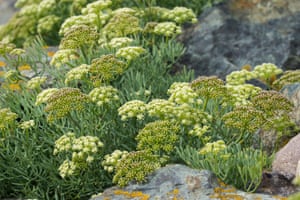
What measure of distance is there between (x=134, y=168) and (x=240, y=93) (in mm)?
1185

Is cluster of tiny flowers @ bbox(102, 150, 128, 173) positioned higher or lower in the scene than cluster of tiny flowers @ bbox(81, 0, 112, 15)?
lower

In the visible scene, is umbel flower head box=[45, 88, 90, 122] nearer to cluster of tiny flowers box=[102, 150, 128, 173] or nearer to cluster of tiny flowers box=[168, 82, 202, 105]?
cluster of tiny flowers box=[102, 150, 128, 173]

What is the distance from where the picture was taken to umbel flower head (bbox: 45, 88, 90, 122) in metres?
4.61

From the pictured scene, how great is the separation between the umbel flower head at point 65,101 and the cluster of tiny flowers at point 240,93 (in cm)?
117

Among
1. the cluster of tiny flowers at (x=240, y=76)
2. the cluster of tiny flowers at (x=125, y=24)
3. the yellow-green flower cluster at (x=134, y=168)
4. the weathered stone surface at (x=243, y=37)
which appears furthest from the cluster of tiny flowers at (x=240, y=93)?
the weathered stone surface at (x=243, y=37)

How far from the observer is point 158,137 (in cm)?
464

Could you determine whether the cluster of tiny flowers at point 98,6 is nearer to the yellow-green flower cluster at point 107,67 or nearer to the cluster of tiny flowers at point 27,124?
the yellow-green flower cluster at point 107,67

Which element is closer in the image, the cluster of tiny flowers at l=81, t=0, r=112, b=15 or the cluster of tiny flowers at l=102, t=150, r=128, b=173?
the cluster of tiny flowers at l=102, t=150, r=128, b=173

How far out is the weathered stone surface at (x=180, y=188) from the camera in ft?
14.4

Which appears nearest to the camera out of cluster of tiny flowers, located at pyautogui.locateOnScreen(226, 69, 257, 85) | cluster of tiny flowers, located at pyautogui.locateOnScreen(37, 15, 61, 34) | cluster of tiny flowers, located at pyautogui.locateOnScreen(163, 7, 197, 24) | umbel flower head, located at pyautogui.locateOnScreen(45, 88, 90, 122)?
umbel flower head, located at pyautogui.locateOnScreen(45, 88, 90, 122)

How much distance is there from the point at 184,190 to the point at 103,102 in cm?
103

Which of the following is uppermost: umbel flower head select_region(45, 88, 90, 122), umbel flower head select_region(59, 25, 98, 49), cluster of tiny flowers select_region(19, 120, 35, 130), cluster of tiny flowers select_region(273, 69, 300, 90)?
umbel flower head select_region(59, 25, 98, 49)

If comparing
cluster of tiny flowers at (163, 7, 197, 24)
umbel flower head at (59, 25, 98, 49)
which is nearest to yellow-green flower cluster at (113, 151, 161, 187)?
umbel flower head at (59, 25, 98, 49)

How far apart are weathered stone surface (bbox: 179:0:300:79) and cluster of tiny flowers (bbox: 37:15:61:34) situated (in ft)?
5.24
